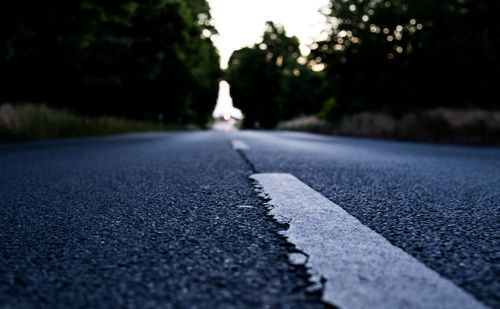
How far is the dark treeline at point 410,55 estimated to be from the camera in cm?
1527

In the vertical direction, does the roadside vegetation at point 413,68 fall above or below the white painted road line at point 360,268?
above

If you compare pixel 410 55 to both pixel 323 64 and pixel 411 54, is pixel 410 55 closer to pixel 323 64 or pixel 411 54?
pixel 411 54

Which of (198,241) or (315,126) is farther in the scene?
(315,126)

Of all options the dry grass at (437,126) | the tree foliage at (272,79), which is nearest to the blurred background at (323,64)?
the dry grass at (437,126)

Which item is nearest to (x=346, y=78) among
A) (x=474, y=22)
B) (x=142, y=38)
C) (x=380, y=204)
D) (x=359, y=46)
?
(x=359, y=46)

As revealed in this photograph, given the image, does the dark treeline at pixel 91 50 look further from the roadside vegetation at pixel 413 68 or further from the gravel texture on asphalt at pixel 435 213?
the gravel texture on asphalt at pixel 435 213

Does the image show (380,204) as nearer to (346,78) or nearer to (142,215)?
(142,215)

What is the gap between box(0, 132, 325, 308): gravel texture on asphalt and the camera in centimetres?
84

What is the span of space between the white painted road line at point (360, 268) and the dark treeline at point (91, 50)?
11.3 metres

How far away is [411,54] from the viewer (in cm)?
1906

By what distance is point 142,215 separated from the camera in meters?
1.63

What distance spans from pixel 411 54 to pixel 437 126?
8133 millimetres

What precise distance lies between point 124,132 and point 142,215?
18.4m

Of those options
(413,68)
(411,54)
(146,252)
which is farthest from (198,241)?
(411,54)
